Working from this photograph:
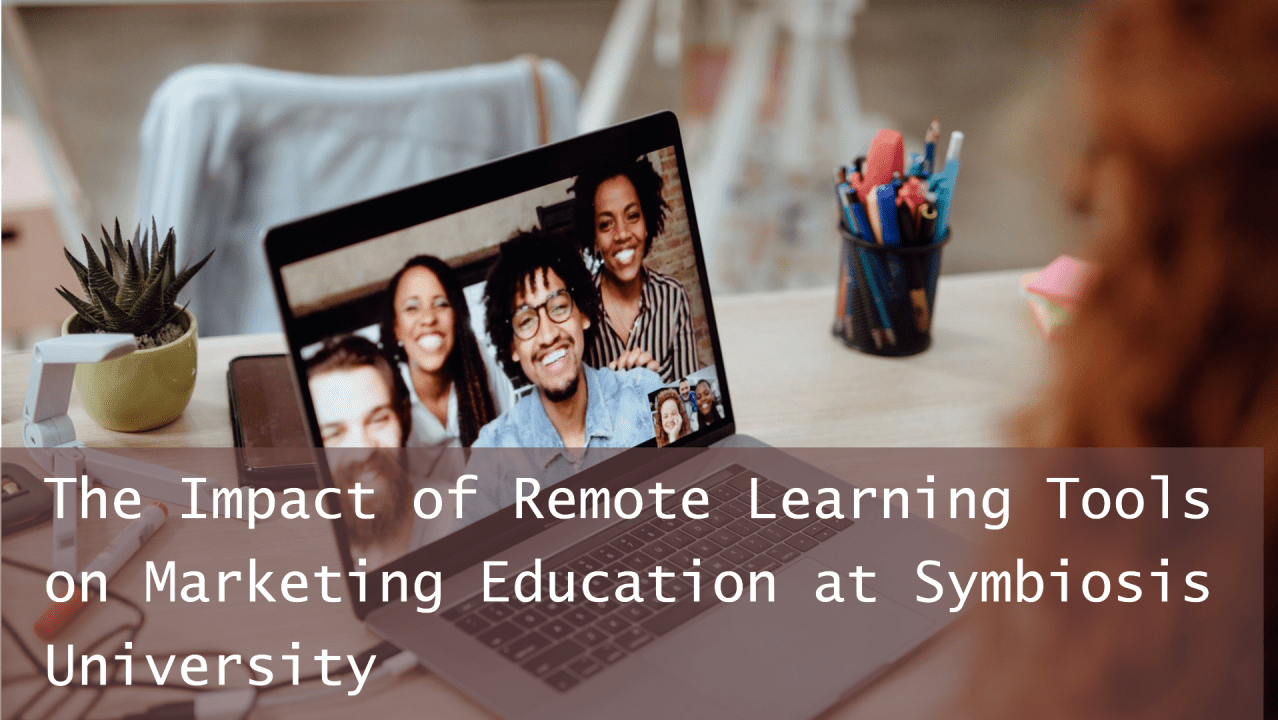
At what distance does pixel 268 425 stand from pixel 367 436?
0.91 feet

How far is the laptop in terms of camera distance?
0.61 m

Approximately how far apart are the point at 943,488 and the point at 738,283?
1755mm

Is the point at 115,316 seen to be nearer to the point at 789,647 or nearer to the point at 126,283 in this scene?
the point at 126,283

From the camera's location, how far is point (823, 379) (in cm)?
102

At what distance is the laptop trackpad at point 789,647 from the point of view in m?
0.60

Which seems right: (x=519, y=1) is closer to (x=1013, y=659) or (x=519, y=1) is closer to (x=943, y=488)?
(x=943, y=488)

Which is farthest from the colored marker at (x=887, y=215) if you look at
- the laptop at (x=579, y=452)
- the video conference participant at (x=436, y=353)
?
the video conference participant at (x=436, y=353)

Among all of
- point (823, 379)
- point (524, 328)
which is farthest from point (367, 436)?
point (823, 379)

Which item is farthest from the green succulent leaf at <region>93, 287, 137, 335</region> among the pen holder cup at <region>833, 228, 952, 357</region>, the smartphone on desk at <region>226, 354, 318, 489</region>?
the pen holder cup at <region>833, 228, 952, 357</region>

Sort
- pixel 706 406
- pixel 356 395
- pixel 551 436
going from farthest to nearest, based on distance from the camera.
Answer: pixel 706 406, pixel 551 436, pixel 356 395

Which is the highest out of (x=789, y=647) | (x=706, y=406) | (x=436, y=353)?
(x=436, y=353)

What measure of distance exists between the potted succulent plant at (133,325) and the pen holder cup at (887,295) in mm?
633

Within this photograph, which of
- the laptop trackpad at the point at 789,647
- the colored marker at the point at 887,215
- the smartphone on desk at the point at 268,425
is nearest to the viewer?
the laptop trackpad at the point at 789,647

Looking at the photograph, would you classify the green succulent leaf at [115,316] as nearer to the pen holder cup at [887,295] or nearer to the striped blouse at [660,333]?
the striped blouse at [660,333]
